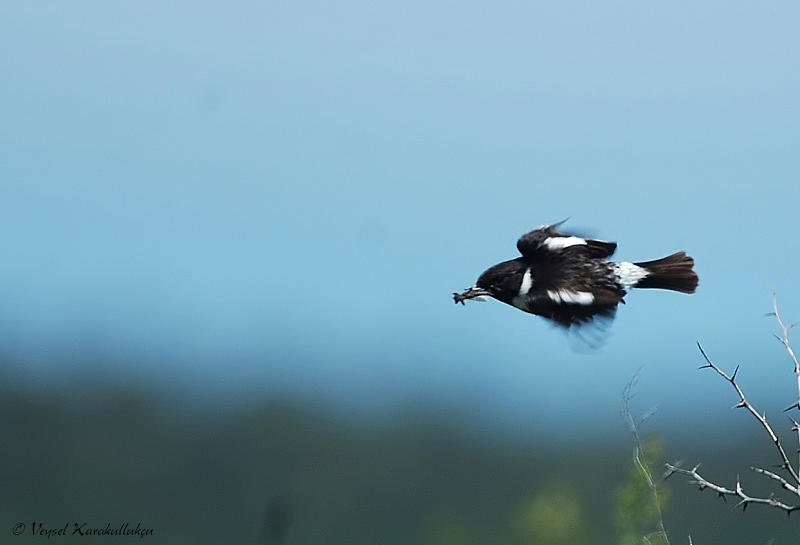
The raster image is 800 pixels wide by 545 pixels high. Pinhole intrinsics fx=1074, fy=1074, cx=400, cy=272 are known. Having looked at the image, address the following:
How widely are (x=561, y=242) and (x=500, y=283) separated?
359 mm

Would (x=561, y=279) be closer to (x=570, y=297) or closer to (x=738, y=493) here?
(x=570, y=297)

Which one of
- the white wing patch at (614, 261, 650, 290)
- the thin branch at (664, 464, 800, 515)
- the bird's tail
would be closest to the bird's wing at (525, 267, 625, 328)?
the white wing patch at (614, 261, 650, 290)

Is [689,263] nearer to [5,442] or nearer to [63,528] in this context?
[63,528]

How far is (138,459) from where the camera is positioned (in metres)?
12.6

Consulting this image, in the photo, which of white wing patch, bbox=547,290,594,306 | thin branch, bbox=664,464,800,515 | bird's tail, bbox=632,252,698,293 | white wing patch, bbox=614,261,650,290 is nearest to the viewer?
thin branch, bbox=664,464,800,515

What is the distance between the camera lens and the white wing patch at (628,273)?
446 centimetres

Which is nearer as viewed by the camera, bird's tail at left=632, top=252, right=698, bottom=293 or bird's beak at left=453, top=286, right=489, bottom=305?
bird's beak at left=453, top=286, right=489, bottom=305

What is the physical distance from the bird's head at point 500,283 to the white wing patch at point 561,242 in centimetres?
16

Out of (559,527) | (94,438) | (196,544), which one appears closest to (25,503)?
(196,544)

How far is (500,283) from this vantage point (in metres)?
4.36

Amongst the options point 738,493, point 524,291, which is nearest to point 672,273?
point 524,291

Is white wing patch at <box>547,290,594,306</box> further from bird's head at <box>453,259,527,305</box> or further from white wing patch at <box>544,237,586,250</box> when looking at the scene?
white wing patch at <box>544,237,586,250</box>

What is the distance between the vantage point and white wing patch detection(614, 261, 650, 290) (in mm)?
4463

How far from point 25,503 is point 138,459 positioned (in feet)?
10.3
